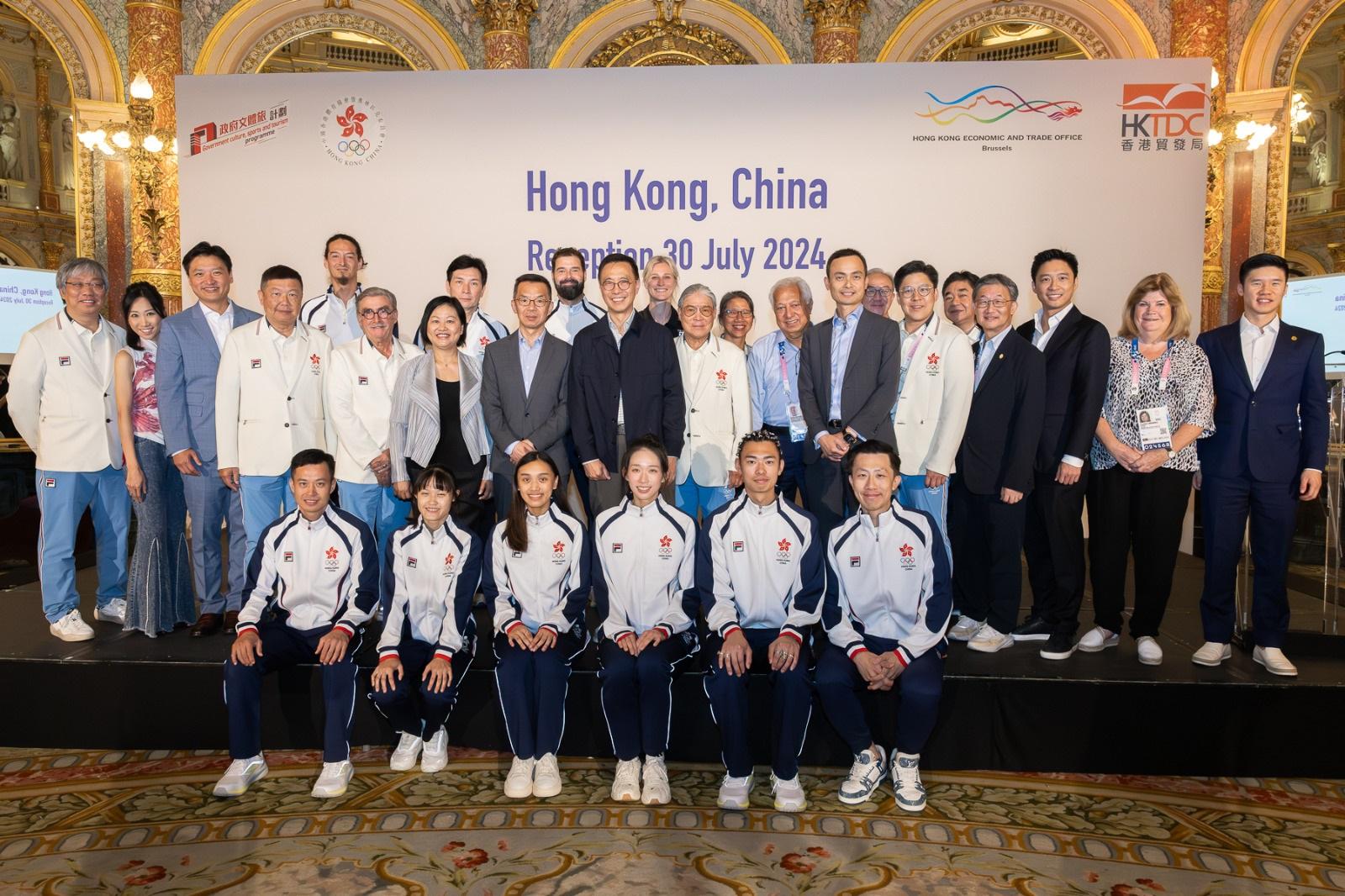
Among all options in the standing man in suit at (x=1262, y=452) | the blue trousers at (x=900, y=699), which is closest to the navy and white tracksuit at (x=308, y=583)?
the blue trousers at (x=900, y=699)

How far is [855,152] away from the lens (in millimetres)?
5352

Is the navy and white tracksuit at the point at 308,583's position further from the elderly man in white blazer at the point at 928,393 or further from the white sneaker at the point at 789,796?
the elderly man in white blazer at the point at 928,393

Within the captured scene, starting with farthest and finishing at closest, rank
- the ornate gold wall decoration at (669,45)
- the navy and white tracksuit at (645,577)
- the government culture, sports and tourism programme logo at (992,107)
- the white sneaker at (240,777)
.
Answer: the ornate gold wall decoration at (669,45)
the government culture, sports and tourism programme logo at (992,107)
the navy and white tracksuit at (645,577)
the white sneaker at (240,777)

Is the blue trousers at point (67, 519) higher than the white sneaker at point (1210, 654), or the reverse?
the blue trousers at point (67, 519)

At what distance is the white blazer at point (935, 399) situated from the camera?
10.1 feet

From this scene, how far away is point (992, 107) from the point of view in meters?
5.28

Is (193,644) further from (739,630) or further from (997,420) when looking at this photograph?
(997,420)

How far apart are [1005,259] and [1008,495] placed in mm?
2826

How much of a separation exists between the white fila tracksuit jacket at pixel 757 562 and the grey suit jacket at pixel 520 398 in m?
0.81

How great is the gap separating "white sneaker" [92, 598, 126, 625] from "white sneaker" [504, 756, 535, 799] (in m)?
1.85

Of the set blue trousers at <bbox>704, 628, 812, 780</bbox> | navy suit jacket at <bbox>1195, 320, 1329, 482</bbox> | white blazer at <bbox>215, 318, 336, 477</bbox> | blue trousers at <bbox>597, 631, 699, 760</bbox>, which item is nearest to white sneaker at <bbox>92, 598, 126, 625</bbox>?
white blazer at <bbox>215, 318, 336, 477</bbox>

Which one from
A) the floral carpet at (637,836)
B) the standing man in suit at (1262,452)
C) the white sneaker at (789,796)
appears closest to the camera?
the floral carpet at (637,836)

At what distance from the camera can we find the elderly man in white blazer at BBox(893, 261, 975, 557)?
309 cm

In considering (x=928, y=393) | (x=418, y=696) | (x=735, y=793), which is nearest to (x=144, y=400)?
(x=418, y=696)
